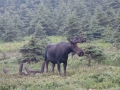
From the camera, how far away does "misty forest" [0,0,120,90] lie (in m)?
11.3

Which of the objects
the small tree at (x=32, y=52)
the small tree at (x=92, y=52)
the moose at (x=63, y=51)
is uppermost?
the moose at (x=63, y=51)

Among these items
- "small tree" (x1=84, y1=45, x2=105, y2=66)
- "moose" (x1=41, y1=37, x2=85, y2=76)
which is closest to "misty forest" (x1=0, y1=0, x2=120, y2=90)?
"small tree" (x1=84, y1=45, x2=105, y2=66)

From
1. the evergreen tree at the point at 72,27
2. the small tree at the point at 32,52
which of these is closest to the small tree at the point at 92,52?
the small tree at the point at 32,52

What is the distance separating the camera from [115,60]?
1844cm

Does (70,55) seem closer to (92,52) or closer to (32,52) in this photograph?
(32,52)

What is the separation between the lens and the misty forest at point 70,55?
11.3 meters

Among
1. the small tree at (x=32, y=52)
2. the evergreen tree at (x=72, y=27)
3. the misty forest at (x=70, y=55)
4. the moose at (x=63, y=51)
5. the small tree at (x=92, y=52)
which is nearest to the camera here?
the misty forest at (x=70, y=55)

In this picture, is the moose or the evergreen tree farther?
the evergreen tree

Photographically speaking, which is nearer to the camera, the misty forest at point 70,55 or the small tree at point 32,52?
the misty forest at point 70,55

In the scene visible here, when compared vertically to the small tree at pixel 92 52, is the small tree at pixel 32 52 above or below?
below

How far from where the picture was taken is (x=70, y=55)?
24078 millimetres

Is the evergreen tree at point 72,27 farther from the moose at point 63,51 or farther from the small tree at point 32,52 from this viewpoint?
the moose at point 63,51

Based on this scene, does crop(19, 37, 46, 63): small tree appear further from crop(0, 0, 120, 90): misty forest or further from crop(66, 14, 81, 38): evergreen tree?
crop(66, 14, 81, 38): evergreen tree

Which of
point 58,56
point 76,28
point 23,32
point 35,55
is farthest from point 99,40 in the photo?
point 58,56
